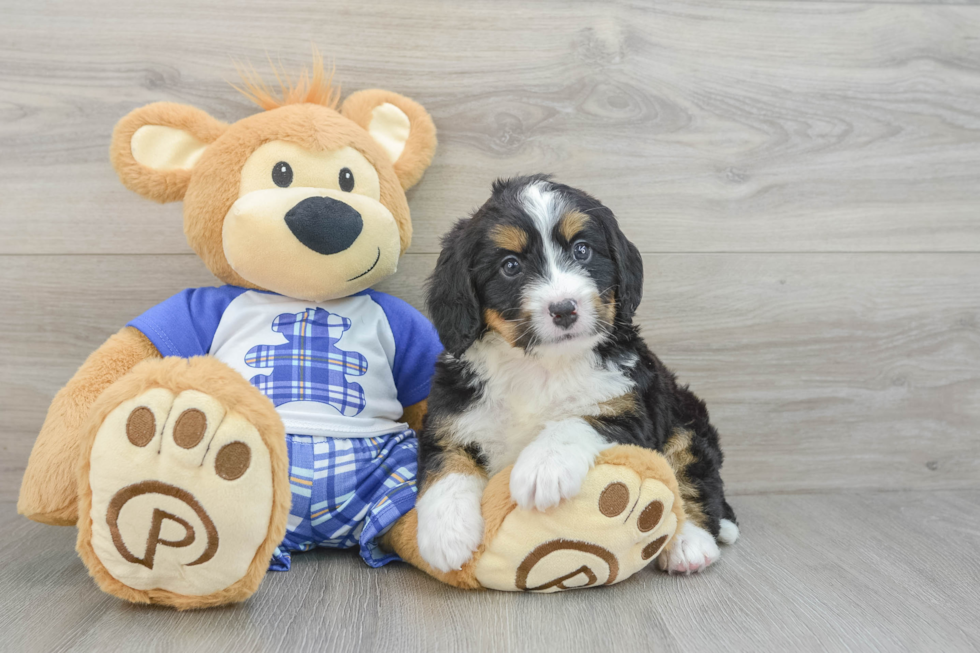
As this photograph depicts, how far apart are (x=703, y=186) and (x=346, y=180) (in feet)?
3.88

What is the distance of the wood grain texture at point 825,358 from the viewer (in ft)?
7.61

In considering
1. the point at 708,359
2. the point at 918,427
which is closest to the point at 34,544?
the point at 708,359

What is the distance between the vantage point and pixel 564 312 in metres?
1.43

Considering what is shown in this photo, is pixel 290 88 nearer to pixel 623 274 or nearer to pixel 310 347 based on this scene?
pixel 310 347

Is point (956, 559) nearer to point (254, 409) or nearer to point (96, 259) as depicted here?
point (254, 409)

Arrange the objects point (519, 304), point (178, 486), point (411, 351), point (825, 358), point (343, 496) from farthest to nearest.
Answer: point (825, 358) < point (411, 351) < point (343, 496) < point (519, 304) < point (178, 486)

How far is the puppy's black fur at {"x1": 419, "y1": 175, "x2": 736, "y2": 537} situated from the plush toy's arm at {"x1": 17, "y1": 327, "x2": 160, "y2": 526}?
2.55 feet

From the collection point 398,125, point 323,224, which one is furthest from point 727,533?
point 398,125

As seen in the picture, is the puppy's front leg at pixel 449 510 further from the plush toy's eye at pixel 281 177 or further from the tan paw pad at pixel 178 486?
the plush toy's eye at pixel 281 177

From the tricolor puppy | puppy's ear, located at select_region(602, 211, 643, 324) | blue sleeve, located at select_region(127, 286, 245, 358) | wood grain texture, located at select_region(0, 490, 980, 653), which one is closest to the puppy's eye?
the tricolor puppy

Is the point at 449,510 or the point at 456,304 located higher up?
the point at 456,304

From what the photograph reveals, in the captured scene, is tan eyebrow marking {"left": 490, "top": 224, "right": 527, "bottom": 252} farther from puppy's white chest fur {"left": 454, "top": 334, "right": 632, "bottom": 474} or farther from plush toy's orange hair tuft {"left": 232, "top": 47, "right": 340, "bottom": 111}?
plush toy's orange hair tuft {"left": 232, "top": 47, "right": 340, "bottom": 111}

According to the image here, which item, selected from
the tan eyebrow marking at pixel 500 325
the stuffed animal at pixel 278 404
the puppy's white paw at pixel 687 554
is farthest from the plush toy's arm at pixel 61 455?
the puppy's white paw at pixel 687 554

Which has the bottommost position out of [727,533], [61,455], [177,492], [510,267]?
[727,533]
